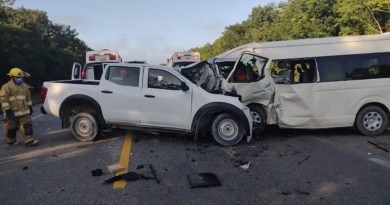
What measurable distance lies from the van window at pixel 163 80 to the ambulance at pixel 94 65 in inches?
249

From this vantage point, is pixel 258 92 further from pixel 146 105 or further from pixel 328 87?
pixel 146 105

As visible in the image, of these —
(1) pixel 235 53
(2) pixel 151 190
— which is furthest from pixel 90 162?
(1) pixel 235 53

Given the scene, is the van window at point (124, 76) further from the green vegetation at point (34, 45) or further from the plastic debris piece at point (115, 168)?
the green vegetation at point (34, 45)

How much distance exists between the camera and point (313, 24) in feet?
121

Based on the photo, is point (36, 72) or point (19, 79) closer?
point (19, 79)

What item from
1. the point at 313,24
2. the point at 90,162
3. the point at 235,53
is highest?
the point at 313,24

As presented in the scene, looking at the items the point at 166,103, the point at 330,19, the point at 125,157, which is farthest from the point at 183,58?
the point at 330,19

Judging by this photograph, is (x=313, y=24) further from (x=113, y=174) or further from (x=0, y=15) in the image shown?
(x=113, y=174)

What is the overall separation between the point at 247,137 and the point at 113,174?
3.47m

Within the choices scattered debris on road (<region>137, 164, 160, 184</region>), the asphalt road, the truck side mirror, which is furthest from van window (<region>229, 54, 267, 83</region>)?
scattered debris on road (<region>137, 164, 160, 184</region>)

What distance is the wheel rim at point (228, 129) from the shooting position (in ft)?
29.4

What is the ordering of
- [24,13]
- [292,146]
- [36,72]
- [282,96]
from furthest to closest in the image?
[24,13], [36,72], [282,96], [292,146]

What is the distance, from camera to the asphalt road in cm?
547

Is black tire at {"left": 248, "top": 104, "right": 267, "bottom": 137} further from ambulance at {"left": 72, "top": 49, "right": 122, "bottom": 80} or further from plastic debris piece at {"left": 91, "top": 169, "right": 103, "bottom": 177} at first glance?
ambulance at {"left": 72, "top": 49, "right": 122, "bottom": 80}
